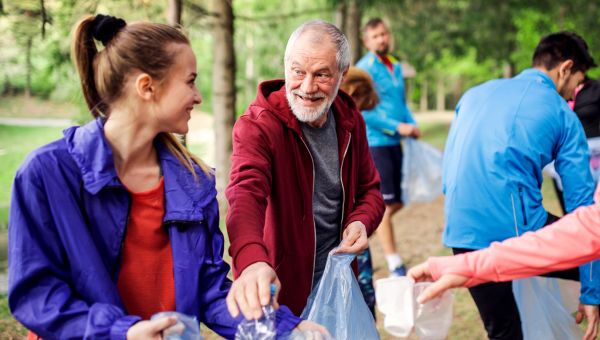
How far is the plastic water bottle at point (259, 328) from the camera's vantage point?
2111 millimetres

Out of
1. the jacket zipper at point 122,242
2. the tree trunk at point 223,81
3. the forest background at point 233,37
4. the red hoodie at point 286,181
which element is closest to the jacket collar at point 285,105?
the red hoodie at point 286,181

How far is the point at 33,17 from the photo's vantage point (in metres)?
5.41

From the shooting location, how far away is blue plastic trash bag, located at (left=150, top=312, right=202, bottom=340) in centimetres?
190

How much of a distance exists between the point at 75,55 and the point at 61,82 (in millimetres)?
5458

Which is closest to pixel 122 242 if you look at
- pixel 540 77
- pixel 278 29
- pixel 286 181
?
pixel 286 181

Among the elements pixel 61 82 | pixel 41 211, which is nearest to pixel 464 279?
pixel 41 211

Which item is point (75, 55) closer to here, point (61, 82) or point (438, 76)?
point (61, 82)

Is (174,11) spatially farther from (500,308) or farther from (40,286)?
(40,286)

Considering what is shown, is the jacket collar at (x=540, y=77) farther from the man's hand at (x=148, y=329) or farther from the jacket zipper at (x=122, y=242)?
the man's hand at (x=148, y=329)

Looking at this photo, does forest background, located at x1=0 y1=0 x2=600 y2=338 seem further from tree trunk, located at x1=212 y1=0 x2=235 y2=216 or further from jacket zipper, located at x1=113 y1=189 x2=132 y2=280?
jacket zipper, located at x1=113 y1=189 x2=132 y2=280

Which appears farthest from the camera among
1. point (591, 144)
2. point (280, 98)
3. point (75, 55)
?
point (591, 144)

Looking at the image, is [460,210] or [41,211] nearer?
[41,211]

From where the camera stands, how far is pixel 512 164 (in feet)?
10.9

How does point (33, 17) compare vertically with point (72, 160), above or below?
above
